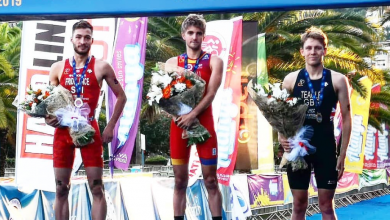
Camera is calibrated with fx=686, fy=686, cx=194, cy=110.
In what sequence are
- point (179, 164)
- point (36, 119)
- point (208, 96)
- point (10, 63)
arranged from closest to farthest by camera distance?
point (208, 96)
point (179, 164)
point (36, 119)
point (10, 63)

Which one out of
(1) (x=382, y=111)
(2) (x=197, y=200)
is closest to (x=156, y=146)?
(1) (x=382, y=111)

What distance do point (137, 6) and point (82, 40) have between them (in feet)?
2.11

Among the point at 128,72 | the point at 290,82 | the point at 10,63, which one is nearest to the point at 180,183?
the point at 290,82

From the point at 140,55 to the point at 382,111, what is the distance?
13683 millimetres

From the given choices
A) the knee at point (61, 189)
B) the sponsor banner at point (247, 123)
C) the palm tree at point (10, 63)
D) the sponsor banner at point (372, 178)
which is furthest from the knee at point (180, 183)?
the sponsor banner at point (372, 178)

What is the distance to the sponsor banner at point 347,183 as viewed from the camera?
1572cm

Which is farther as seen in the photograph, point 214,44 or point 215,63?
point 214,44

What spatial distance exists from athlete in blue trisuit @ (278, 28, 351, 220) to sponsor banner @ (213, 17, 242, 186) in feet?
7.28

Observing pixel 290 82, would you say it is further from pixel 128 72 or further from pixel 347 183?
pixel 347 183

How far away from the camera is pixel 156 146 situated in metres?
37.4

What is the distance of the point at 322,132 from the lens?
6.28 metres

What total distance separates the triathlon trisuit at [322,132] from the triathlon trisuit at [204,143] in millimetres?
790

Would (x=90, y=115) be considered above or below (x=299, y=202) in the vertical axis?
above

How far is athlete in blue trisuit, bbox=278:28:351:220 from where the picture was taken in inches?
245
